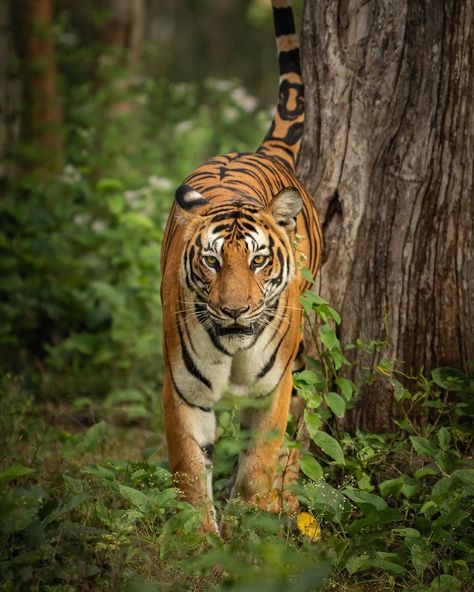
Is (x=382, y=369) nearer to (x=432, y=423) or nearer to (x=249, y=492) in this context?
(x=432, y=423)

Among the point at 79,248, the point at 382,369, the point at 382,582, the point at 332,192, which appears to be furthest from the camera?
the point at 79,248

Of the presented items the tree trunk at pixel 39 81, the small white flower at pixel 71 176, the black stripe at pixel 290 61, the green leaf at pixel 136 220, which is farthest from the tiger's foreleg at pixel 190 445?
the tree trunk at pixel 39 81

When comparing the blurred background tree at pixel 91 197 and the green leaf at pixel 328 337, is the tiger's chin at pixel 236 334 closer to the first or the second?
the green leaf at pixel 328 337

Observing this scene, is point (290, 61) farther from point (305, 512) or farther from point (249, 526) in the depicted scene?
point (249, 526)

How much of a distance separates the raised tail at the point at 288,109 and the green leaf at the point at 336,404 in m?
1.33

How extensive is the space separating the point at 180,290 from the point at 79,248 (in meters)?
3.54

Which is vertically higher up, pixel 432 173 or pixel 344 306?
pixel 432 173

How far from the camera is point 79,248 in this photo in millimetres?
7629

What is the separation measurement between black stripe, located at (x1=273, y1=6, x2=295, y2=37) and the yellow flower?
2537 millimetres

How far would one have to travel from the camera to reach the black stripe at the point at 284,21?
5168 mm

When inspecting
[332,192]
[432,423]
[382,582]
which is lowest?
[382,582]

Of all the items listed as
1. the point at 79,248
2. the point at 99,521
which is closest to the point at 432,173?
the point at 99,521

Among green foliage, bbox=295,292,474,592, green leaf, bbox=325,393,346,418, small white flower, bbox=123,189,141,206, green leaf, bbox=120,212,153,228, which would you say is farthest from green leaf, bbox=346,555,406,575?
small white flower, bbox=123,189,141,206

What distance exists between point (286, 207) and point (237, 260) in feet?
1.25
